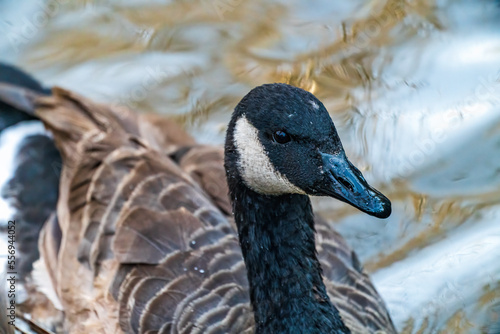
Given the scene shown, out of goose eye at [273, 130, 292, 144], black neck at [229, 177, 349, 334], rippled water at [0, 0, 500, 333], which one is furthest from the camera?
rippled water at [0, 0, 500, 333]

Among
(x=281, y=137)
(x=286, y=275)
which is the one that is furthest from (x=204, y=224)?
(x=281, y=137)

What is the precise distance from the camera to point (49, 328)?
214 inches

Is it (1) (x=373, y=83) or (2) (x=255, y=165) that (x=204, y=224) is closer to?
(2) (x=255, y=165)

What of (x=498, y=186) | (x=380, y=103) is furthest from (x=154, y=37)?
(x=498, y=186)

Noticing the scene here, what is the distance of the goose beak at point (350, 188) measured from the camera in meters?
3.55

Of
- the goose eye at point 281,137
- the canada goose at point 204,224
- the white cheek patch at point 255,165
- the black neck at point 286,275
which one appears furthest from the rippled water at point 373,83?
the goose eye at point 281,137

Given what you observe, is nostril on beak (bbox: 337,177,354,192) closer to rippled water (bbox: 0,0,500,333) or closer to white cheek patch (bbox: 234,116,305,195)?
white cheek patch (bbox: 234,116,305,195)

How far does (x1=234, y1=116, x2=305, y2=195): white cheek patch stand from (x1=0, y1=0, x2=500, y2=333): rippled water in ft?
6.85

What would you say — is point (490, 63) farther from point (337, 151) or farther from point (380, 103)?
point (337, 151)

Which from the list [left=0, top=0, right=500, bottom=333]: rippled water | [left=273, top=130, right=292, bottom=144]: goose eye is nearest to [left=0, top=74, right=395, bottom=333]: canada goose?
[left=273, top=130, right=292, bottom=144]: goose eye

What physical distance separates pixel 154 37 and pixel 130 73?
1.83 feet

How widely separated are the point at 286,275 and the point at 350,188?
862mm

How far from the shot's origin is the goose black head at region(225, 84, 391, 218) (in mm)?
3680

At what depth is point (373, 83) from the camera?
7.23 metres
